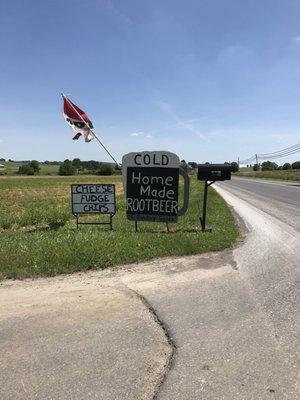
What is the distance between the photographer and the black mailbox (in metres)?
10.4

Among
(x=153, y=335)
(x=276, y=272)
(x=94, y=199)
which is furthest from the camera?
(x=94, y=199)

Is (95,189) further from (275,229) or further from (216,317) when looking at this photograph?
(216,317)

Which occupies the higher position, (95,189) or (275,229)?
(95,189)

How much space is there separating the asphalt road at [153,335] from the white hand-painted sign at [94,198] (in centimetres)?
461

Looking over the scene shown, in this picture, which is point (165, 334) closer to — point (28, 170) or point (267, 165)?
point (28, 170)

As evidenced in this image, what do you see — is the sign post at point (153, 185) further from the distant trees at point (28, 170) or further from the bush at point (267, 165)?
the bush at point (267, 165)

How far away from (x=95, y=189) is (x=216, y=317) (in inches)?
284

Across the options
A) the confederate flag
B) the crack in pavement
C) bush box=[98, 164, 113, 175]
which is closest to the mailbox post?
the confederate flag

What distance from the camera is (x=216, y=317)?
4832 mm

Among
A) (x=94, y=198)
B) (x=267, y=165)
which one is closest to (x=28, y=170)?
(x=267, y=165)

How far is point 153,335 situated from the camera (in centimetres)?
436

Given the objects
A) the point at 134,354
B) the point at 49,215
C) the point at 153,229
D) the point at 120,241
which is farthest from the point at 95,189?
the point at 134,354

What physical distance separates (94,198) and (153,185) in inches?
76.6

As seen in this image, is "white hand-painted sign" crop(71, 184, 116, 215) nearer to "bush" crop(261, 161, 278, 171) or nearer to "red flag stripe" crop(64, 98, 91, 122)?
"red flag stripe" crop(64, 98, 91, 122)
